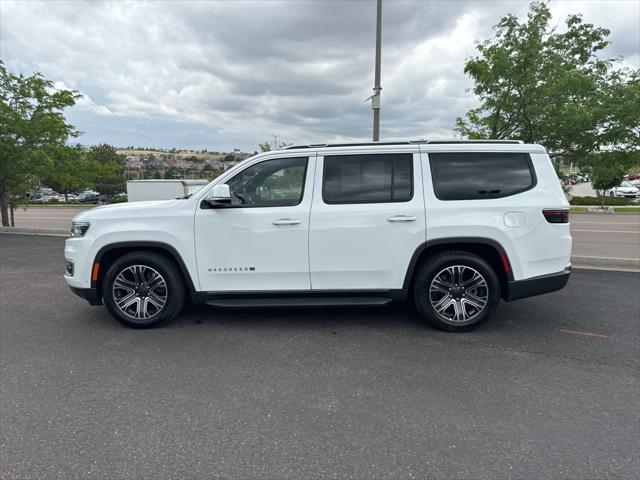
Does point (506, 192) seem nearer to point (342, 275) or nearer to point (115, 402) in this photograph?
point (342, 275)

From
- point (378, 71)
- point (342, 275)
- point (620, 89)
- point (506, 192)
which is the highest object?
point (378, 71)

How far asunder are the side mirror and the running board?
1043mm

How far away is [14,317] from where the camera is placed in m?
4.66

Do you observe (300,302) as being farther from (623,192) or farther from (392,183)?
(623,192)

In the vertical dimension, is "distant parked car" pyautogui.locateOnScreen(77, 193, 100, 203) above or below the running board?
above

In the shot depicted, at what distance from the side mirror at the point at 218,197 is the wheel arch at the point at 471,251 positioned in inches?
79.6

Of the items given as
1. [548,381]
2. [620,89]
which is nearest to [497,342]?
[548,381]

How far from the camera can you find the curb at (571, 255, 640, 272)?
6.99 meters

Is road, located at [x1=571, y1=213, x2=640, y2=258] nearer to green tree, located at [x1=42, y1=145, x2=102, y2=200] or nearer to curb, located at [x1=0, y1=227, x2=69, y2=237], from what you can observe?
curb, located at [x1=0, y1=227, x2=69, y2=237]

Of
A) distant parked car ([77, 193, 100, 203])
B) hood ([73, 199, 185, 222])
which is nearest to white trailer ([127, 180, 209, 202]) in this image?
hood ([73, 199, 185, 222])

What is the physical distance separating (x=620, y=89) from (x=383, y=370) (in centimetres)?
734

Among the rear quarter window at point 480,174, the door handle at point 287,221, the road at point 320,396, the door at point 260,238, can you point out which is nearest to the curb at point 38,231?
the road at point 320,396

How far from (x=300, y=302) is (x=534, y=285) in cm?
246

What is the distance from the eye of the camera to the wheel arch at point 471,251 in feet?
12.9
